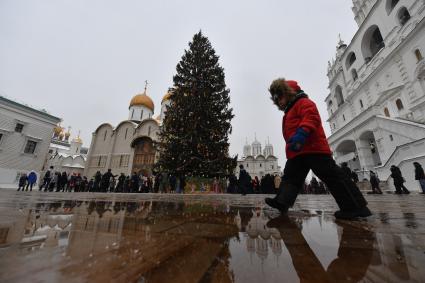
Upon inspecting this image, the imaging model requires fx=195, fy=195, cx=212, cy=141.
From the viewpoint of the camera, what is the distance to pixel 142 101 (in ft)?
110

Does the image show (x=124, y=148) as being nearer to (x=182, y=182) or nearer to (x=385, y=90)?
(x=182, y=182)

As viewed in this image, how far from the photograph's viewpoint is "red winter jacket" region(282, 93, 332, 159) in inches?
72.6

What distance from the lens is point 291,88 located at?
2160 millimetres

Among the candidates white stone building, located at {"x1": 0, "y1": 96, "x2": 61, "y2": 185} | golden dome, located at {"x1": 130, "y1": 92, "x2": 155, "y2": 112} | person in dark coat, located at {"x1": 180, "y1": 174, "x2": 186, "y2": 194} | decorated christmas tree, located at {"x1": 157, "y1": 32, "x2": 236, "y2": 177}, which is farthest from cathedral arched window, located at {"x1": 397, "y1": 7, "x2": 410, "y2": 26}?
white stone building, located at {"x1": 0, "y1": 96, "x2": 61, "y2": 185}

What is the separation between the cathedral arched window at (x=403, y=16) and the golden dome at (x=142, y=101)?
33682 millimetres

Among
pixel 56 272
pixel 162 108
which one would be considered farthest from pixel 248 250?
pixel 162 108

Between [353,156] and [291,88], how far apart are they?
27.2 metres

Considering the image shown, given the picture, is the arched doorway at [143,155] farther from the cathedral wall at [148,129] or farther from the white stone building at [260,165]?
the white stone building at [260,165]

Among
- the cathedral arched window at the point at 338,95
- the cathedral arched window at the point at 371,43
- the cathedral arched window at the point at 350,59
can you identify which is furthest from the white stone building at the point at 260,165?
the cathedral arched window at the point at 371,43

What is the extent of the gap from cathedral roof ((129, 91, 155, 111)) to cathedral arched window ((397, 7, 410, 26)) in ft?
111

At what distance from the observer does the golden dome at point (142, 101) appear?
33.5 meters

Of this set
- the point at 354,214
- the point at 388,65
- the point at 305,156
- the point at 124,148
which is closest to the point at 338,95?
the point at 388,65

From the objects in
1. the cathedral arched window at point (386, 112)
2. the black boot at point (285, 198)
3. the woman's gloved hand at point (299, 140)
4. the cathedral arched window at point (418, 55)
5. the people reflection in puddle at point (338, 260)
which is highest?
the cathedral arched window at point (418, 55)

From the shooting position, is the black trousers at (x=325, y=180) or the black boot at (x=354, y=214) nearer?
the black boot at (x=354, y=214)
